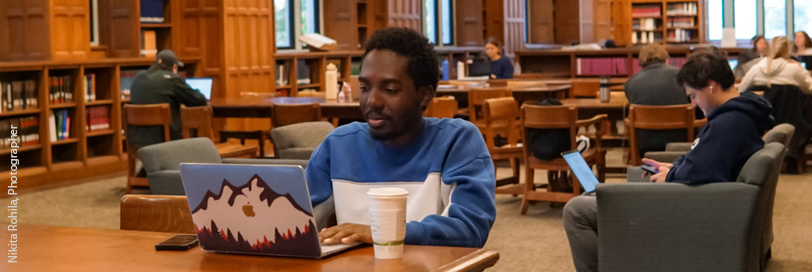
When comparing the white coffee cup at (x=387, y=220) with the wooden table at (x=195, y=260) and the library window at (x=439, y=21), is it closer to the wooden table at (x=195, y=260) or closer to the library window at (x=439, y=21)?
the wooden table at (x=195, y=260)

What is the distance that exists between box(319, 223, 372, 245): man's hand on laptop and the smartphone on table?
0.27 meters

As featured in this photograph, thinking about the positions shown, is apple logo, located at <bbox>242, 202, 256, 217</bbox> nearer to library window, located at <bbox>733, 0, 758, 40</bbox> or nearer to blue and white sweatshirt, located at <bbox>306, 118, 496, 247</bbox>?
blue and white sweatshirt, located at <bbox>306, 118, 496, 247</bbox>

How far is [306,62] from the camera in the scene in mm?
12070

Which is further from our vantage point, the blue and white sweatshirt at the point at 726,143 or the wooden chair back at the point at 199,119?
the wooden chair back at the point at 199,119

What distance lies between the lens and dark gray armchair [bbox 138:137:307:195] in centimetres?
497

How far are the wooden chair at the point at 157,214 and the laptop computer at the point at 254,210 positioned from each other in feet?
2.11

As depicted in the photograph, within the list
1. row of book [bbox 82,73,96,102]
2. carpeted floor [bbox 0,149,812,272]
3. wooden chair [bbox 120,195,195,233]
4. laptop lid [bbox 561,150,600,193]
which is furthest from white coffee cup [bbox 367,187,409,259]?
row of book [bbox 82,73,96,102]

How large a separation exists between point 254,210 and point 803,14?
20612mm

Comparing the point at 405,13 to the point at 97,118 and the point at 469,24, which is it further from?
the point at 97,118

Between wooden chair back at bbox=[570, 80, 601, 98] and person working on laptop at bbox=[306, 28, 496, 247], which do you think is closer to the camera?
person working on laptop at bbox=[306, 28, 496, 247]

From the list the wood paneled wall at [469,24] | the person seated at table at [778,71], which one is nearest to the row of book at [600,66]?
the wood paneled wall at [469,24]

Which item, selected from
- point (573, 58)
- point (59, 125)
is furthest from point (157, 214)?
point (573, 58)

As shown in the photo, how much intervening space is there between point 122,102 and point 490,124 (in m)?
3.65

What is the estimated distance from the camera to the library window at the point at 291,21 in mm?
12648
